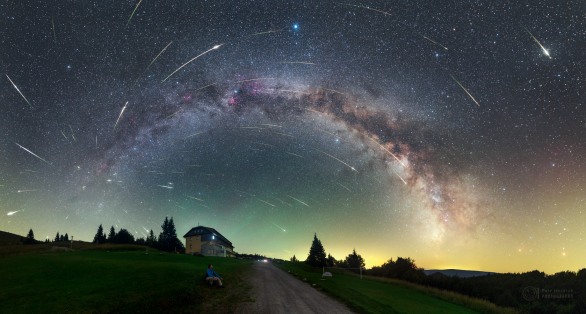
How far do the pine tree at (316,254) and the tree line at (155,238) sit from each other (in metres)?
53.0

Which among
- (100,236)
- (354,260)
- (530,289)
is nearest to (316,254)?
(354,260)

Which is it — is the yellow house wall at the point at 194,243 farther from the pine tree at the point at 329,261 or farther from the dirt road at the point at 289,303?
the dirt road at the point at 289,303

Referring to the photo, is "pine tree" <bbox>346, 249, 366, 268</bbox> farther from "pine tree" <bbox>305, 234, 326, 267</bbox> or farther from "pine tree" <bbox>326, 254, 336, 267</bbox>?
"pine tree" <bbox>305, 234, 326, 267</bbox>

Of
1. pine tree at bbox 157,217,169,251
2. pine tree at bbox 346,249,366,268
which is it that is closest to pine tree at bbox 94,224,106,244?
pine tree at bbox 157,217,169,251

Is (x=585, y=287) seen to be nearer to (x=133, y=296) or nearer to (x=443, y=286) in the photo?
(x=443, y=286)

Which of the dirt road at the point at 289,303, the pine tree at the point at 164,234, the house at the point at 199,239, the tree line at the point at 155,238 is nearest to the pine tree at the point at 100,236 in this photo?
the tree line at the point at 155,238

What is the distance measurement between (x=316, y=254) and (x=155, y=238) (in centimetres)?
8187

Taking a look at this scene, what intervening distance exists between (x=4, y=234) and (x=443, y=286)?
23639cm

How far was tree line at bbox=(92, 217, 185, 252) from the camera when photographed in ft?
319

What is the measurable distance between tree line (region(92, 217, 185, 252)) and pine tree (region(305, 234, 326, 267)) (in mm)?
53038

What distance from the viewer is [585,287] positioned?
2519cm

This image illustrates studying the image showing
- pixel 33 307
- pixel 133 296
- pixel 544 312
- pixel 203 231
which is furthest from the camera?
pixel 203 231

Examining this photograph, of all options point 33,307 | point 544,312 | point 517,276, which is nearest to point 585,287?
point 544,312

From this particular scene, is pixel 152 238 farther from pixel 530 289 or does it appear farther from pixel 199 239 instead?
pixel 530 289
